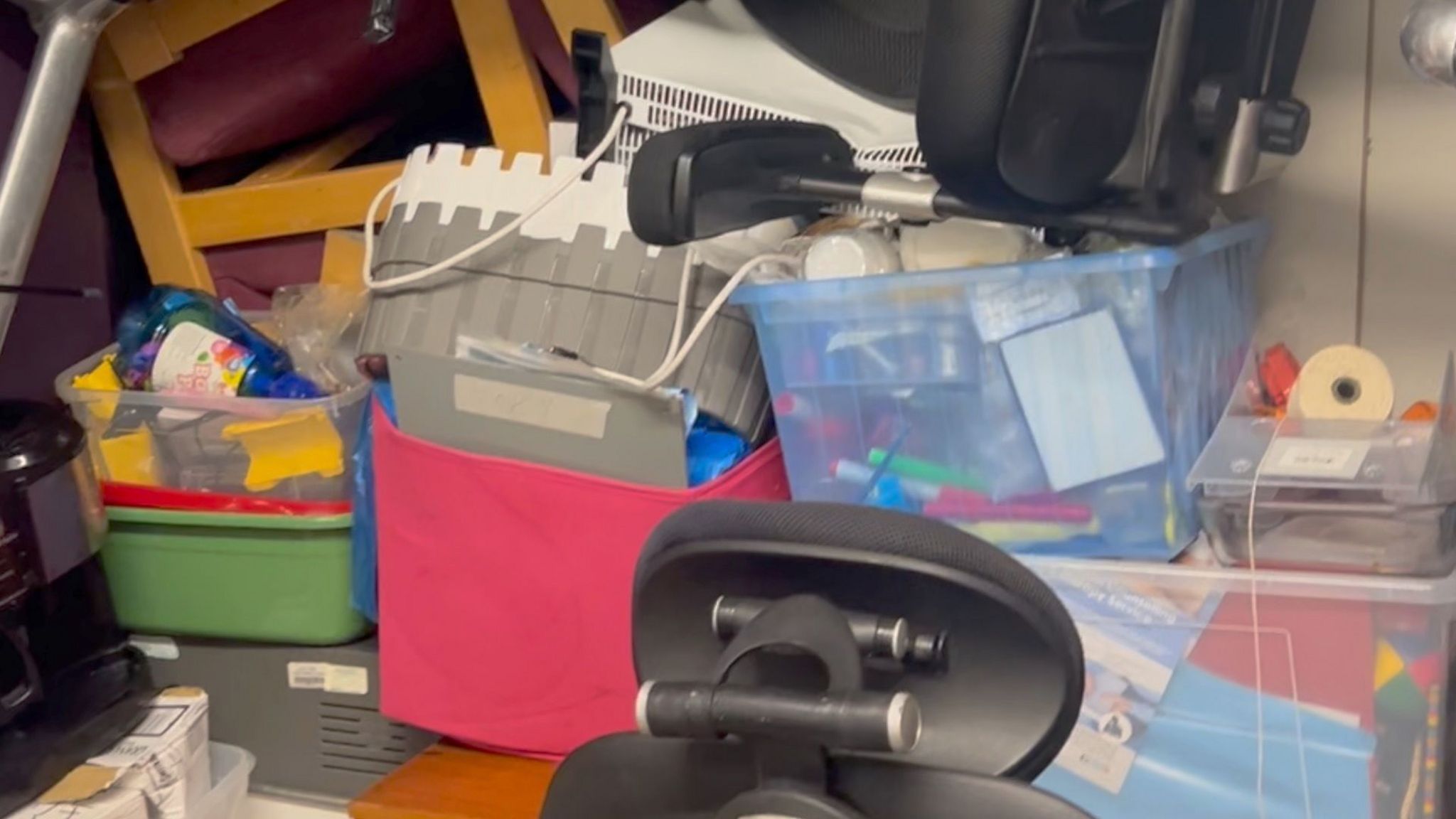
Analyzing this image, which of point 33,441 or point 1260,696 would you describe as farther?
point 33,441

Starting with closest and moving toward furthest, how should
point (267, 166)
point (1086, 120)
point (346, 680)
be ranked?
point (1086, 120)
point (346, 680)
point (267, 166)

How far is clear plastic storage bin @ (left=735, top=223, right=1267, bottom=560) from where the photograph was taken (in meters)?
0.90

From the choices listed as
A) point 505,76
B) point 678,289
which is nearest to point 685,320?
point 678,289

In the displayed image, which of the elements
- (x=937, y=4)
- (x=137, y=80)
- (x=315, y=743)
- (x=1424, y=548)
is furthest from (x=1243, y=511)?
(x=137, y=80)

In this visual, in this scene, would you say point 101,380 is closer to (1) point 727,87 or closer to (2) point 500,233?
(2) point 500,233

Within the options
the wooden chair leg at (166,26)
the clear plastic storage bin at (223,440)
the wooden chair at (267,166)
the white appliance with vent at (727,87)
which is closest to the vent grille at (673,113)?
the white appliance with vent at (727,87)

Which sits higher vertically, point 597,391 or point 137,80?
point 137,80

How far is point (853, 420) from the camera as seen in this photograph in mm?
997

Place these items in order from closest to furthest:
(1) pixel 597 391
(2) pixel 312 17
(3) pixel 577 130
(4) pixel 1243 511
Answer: (4) pixel 1243 511 < (1) pixel 597 391 < (3) pixel 577 130 < (2) pixel 312 17

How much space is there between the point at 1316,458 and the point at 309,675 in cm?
85

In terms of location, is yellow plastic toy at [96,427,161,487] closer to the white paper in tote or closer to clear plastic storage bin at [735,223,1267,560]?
clear plastic storage bin at [735,223,1267,560]

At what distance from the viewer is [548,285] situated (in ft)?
3.57

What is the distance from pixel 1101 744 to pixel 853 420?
0.27 meters

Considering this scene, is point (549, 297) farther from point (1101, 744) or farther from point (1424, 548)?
point (1424, 548)
